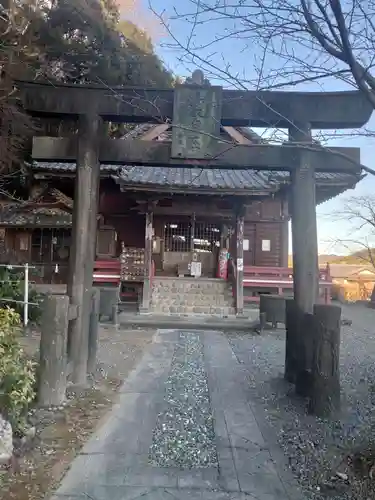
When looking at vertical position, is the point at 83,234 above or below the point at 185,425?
above

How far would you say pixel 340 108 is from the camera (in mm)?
5410

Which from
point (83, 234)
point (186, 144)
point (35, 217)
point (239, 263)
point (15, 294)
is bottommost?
point (15, 294)

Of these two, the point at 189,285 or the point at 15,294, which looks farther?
the point at 189,285

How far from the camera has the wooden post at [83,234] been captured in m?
5.41

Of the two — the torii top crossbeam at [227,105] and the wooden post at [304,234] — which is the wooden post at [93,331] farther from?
the wooden post at [304,234]

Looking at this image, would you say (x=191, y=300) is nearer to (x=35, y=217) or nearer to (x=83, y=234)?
(x=83, y=234)

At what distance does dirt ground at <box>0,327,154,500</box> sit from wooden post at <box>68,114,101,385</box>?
1.70ft

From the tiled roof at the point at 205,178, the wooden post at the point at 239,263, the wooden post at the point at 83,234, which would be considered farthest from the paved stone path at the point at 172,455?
the tiled roof at the point at 205,178

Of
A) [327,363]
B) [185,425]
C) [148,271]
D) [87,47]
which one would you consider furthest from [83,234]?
[87,47]

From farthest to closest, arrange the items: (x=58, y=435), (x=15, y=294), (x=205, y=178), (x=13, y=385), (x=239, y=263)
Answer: (x=205, y=178)
(x=239, y=263)
(x=15, y=294)
(x=58, y=435)
(x=13, y=385)

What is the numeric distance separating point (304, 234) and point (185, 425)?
267cm

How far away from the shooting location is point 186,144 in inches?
215

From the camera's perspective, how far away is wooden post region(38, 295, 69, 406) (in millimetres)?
4578

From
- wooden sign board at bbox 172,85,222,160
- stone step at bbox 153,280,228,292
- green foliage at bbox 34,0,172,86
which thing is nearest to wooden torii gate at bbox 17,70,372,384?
wooden sign board at bbox 172,85,222,160
